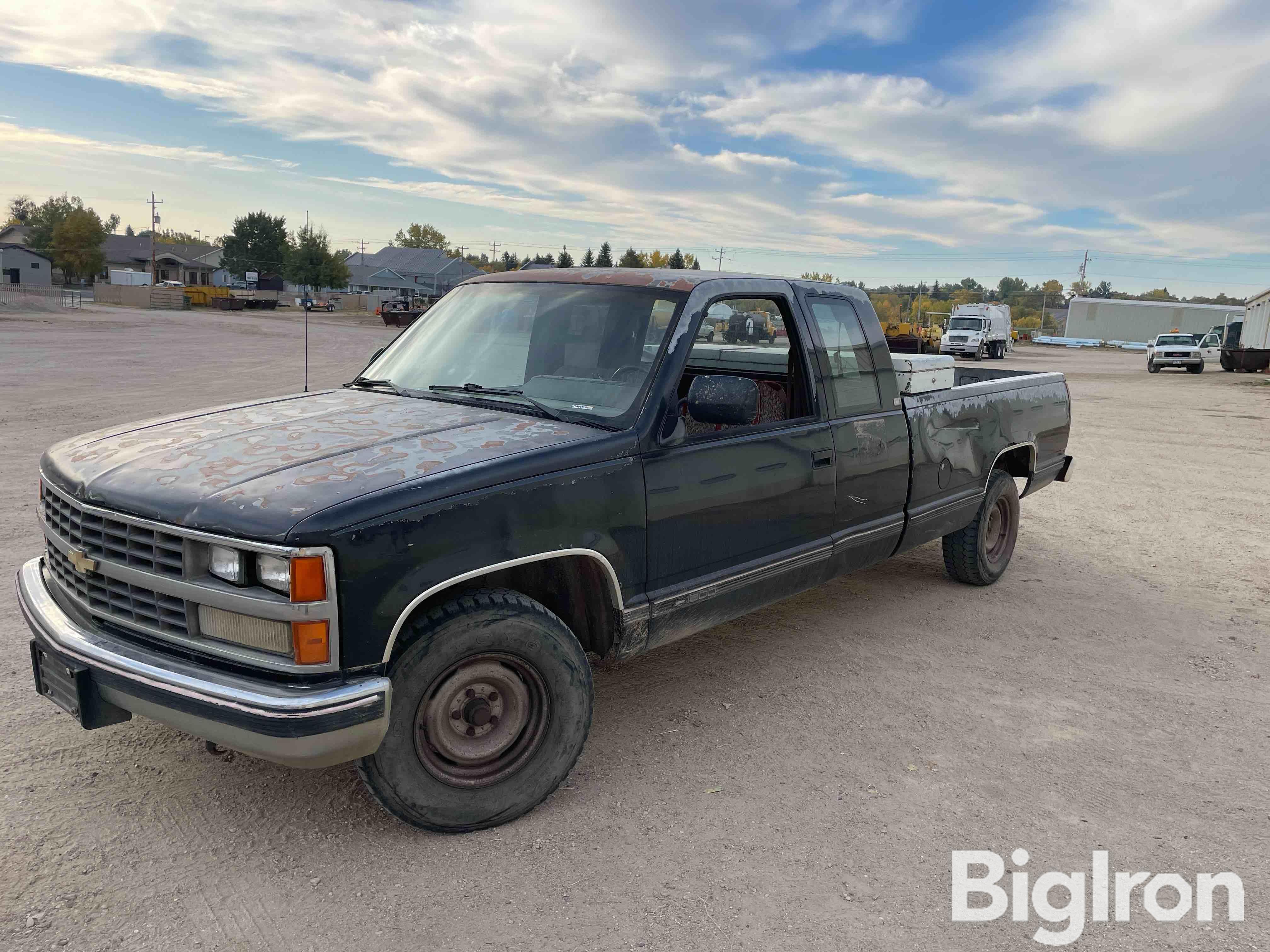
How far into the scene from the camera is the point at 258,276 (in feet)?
308

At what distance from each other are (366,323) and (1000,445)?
2124 inches

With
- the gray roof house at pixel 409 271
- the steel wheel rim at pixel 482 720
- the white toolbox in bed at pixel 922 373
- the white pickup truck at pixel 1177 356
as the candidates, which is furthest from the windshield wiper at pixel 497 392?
the gray roof house at pixel 409 271

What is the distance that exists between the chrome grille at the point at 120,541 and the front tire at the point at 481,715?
0.74 metres

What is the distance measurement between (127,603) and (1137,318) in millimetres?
87241

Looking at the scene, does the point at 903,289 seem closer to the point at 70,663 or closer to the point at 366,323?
the point at 366,323

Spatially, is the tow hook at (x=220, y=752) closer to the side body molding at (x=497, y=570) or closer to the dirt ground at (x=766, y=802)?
the dirt ground at (x=766, y=802)

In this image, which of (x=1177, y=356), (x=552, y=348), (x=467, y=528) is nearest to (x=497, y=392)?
(x=552, y=348)

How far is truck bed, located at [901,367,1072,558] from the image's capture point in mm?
5152

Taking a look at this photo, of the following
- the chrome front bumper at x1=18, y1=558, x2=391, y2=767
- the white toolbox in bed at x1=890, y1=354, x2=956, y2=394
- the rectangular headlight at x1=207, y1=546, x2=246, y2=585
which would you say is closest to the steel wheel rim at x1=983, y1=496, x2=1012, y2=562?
the white toolbox in bed at x1=890, y1=354, x2=956, y2=394

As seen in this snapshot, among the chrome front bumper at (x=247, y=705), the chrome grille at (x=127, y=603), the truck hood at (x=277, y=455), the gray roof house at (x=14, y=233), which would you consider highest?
the gray roof house at (x=14, y=233)

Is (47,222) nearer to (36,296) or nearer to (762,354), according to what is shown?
(36,296)

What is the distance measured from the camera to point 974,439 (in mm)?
5629

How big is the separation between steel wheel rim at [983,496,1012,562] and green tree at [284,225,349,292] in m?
83.9

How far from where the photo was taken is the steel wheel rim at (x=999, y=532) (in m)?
6.34
